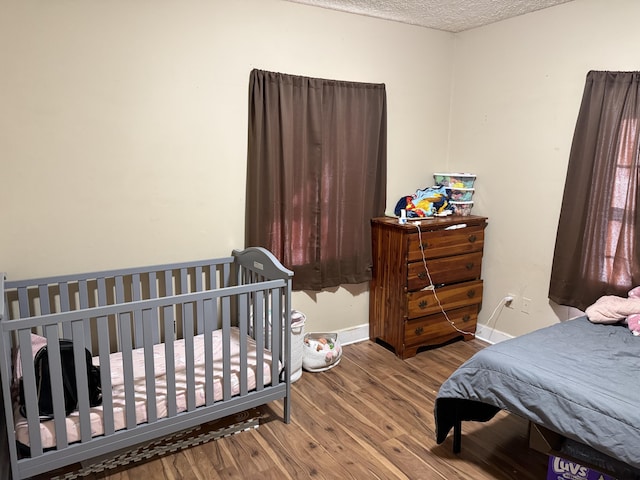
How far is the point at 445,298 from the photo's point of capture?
11.2 feet

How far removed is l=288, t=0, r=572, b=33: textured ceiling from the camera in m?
2.94

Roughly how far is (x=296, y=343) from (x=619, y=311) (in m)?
1.83

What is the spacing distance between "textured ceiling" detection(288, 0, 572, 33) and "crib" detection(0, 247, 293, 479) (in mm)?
1715

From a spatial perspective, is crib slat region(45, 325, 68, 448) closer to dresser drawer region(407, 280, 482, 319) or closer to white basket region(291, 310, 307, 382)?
white basket region(291, 310, 307, 382)

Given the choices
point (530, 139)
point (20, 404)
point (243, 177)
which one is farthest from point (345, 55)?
point (20, 404)

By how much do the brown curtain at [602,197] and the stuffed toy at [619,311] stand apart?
0.21 meters

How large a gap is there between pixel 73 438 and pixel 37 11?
197cm

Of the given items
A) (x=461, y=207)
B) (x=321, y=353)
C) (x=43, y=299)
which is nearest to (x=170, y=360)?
(x=43, y=299)

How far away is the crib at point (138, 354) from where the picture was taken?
187 centimetres

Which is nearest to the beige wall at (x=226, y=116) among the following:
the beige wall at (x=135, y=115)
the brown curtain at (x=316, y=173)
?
the beige wall at (x=135, y=115)

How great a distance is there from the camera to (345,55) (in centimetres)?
320

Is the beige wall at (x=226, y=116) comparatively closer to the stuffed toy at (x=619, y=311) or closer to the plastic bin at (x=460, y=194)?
the plastic bin at (x=460, y=194)

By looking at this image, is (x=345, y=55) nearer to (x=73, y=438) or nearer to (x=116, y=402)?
(x=116, y=402)

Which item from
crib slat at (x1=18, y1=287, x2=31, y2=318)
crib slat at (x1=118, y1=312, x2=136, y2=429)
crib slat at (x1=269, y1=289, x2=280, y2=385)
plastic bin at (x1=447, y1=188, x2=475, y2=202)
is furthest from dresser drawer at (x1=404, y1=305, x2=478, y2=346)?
crib slat at (x1=18, y1=287, x2=31, y2=318)
